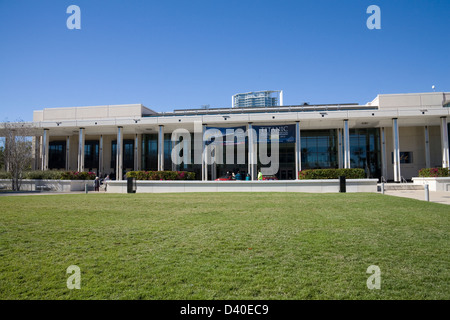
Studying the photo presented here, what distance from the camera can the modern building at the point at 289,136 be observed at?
29500mm

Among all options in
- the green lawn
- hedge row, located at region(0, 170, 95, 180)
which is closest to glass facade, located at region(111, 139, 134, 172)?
hedge row, located at region(0, 170, 95, 180)

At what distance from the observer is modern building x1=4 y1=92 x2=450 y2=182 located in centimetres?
2950

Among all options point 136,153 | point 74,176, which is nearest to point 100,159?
point 136,153

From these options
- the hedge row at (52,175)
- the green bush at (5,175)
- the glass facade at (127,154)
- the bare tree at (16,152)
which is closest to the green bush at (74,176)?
the hedge row at (52,175)

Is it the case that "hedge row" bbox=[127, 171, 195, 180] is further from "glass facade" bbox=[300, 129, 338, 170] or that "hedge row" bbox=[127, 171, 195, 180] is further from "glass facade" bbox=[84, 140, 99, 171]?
"glass facade" bbox=[84, 140, 99, 171]

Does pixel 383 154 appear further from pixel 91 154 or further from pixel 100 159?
pixel 91 154

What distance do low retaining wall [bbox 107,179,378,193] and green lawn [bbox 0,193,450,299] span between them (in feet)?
42.6

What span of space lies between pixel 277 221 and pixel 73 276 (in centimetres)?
549

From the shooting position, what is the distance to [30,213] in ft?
31.0

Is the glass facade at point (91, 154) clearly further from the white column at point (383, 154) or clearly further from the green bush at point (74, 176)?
the white column at point (383, 154)
